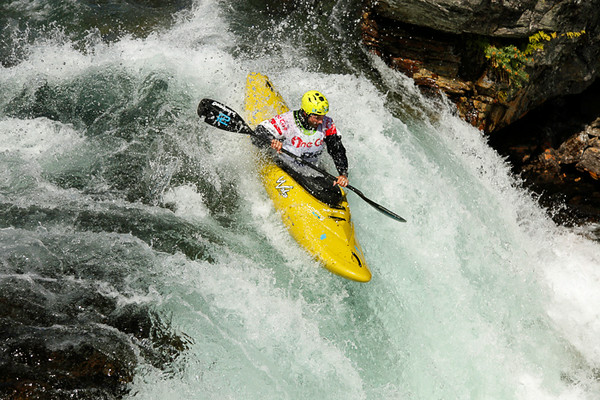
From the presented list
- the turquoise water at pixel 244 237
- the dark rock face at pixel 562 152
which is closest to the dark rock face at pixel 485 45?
the turquoise water at pixel 244 237

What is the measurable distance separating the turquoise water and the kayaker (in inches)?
18.7

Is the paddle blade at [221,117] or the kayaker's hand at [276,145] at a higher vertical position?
the kayaker's hand at [276,145]

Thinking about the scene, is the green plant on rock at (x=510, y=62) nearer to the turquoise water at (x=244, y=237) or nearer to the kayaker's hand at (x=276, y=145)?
the turquoise water at (x=244, y=237)

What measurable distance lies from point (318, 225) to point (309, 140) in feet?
3.13

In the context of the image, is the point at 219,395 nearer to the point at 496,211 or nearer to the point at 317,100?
the point at 317,100

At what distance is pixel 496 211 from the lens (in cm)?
598

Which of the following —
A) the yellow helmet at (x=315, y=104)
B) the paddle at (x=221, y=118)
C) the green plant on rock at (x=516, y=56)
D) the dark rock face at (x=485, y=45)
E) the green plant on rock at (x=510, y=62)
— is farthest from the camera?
the green plant on rock at (x=510, y=62)

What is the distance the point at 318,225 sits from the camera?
15.0 ft

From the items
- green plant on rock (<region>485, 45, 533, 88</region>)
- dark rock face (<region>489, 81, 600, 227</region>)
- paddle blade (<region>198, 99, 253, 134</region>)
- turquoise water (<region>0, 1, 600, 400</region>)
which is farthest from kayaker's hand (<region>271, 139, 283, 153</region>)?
dark rock face (<region>489, 81, 600, 227</region>)

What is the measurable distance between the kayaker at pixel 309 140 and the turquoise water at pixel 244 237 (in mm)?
475

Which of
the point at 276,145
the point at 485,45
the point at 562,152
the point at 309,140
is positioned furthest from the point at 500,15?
the point at 276,145

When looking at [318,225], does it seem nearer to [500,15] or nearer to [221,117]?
[221,117]

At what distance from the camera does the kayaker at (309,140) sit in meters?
4.76

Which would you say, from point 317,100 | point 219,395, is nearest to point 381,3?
point 317,100
